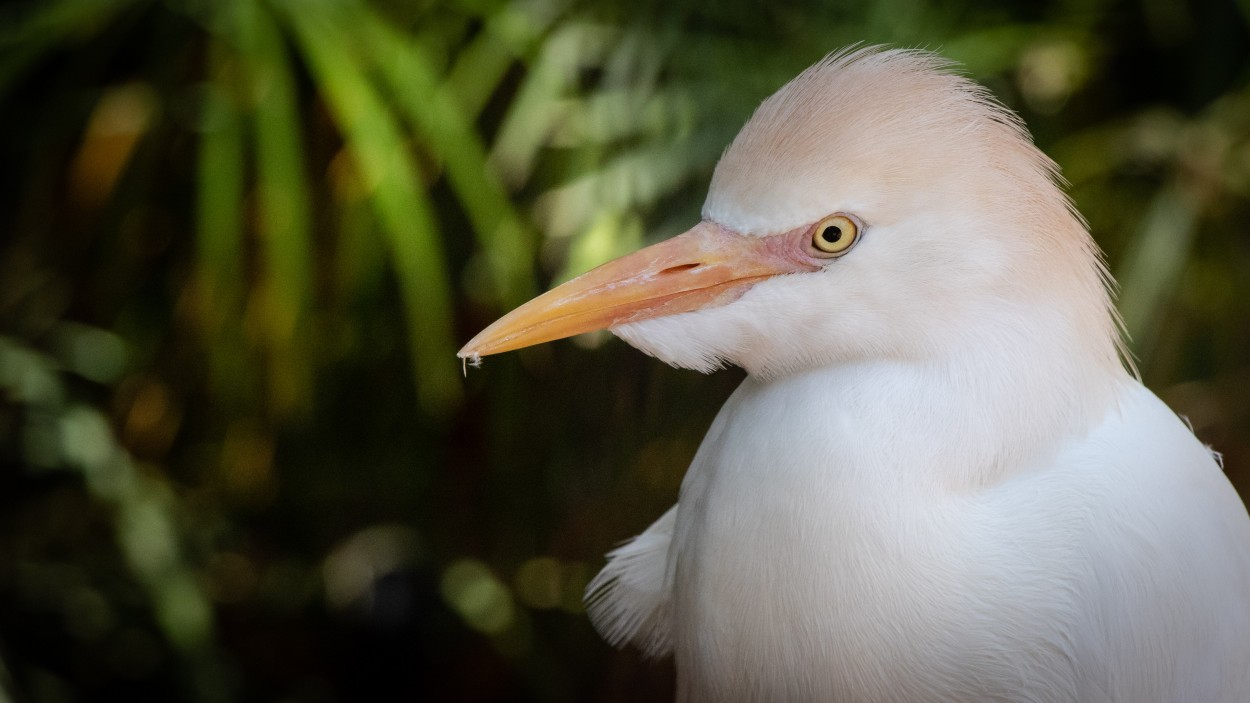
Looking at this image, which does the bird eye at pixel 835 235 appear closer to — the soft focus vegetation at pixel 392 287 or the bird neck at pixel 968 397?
the bird neck at pixel 968 397

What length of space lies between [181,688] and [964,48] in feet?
4.10

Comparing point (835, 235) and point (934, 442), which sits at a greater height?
point (835, 235)

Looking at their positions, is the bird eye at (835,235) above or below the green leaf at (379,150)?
below

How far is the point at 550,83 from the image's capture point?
1048mm

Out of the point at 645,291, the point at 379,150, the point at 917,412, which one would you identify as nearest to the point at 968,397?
the point at 917,412

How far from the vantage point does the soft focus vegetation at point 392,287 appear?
1039 mm

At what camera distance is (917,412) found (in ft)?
1.72

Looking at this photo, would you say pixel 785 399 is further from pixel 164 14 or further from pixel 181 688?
pixel 181 688

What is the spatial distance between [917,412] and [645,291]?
16 centimetres

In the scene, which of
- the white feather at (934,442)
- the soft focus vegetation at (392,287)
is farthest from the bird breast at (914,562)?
the soft focus vegetation at (392,287)

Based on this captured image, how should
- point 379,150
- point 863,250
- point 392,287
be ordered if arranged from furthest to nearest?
point 392,287 < point 379,150 < point 863,250

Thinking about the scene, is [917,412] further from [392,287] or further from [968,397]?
[392,287]

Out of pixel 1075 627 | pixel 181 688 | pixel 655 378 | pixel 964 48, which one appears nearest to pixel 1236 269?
pixel 964 48

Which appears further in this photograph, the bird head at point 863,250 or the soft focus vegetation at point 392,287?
the soft focus vegetation at point 392,287
